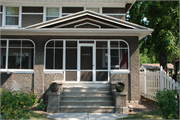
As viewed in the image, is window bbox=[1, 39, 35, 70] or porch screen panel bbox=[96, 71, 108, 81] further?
porch screen panel bbox=[96, 71, 108, 81]

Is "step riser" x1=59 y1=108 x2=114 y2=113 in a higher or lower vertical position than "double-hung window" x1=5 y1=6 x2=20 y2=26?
lower

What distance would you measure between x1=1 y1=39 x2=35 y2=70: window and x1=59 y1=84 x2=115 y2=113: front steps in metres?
2.65

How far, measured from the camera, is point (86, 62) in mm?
9031

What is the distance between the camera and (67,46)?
351 inches

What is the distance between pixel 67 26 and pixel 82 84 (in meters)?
3.43

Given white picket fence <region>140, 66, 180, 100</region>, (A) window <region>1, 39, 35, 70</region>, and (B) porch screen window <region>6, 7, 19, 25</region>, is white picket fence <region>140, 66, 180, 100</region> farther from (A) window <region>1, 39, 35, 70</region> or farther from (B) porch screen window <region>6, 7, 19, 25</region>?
(B) porch screen window <region>6, 7, 19, 25</region>

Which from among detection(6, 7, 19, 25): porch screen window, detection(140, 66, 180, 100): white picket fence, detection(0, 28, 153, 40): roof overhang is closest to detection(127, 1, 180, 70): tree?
detection(140, 66, 180, 100): white picket fence

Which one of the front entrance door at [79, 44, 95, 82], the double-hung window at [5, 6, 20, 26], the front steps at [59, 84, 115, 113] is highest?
the double-hung window at [5, 6, 20, 26]

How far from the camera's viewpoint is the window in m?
8.70

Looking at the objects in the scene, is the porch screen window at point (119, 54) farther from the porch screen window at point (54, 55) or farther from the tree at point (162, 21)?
the tree at point (162, 21)

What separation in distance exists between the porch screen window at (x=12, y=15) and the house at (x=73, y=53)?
243cm

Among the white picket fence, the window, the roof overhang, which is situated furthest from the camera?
the window

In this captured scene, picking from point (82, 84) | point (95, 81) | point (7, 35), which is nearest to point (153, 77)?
point (95, 81)

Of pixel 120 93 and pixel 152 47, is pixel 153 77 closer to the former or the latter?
pixel 120 93
